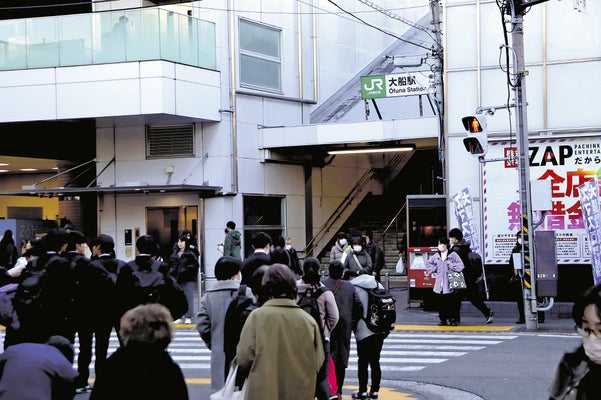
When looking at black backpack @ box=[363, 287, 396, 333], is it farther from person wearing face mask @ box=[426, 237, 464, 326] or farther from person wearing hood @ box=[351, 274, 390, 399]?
person wearing face mask @ box=[426, 237, 464, 326]

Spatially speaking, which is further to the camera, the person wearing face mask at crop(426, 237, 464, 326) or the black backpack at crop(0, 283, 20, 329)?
the person wearing face mask at crop(426, 237, 464, 326)

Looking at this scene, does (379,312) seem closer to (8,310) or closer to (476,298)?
(8,310)

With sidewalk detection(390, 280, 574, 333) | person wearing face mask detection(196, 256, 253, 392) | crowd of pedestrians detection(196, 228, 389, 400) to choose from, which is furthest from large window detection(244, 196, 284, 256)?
person wearing face mask detection(196, 256, 253, 392)

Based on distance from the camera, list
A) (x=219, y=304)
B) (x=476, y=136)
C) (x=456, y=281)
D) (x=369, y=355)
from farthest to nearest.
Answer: (x=456, y=281) < (x=476, y=136) < (x=369, y=355) < (x=219, y=304)

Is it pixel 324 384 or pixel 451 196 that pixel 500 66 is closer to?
pixel 451 196

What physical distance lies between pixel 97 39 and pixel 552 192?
14.1 meters

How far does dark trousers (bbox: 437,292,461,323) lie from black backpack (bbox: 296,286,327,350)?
10.3 metres

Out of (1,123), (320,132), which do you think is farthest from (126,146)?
(320,132)

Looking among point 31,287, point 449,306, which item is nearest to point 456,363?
point 449,306

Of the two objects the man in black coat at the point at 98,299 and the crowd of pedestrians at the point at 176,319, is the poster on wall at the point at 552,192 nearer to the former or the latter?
the crowd of pedestrians at the point at 176,319

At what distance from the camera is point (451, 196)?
22.0 m

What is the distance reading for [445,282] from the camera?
63.3ft

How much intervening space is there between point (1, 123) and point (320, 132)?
→ 972 cm

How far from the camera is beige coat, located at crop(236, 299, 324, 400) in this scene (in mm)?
6605
